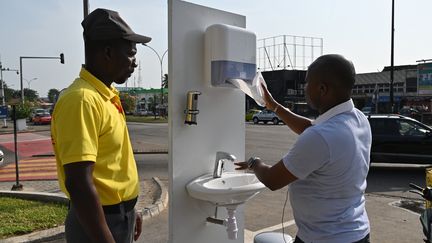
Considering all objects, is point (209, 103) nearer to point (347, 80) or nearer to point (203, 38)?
point (203, 38)

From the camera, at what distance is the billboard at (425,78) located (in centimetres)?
3457

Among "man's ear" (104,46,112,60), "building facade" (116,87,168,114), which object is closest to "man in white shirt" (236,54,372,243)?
"man's ear" (104,46,112,60)

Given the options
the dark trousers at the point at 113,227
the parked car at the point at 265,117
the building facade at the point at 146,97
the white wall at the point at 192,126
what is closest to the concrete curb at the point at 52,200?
the white wall at the point at 192,126

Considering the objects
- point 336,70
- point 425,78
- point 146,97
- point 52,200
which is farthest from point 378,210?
point 146,97

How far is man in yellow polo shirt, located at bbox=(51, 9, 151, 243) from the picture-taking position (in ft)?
5.24

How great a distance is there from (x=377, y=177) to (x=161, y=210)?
599 centimetres

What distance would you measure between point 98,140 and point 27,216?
4254 millimetres

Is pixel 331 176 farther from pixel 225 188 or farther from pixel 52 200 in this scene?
pixel 52 200

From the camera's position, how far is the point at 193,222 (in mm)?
3412

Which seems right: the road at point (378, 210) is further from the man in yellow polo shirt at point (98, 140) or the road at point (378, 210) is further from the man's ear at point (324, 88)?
the man in yellow polo shirt at point (98, 140)

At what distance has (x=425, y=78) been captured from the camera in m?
34.9

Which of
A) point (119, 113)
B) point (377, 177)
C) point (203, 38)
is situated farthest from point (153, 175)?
point (119, 113)

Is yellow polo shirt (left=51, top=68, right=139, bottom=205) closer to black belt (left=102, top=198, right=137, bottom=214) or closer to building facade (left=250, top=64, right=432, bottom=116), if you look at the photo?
black belt (left=102, top=198, right=137, bottom=214)

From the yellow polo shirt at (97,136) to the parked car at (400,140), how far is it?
952 cm
